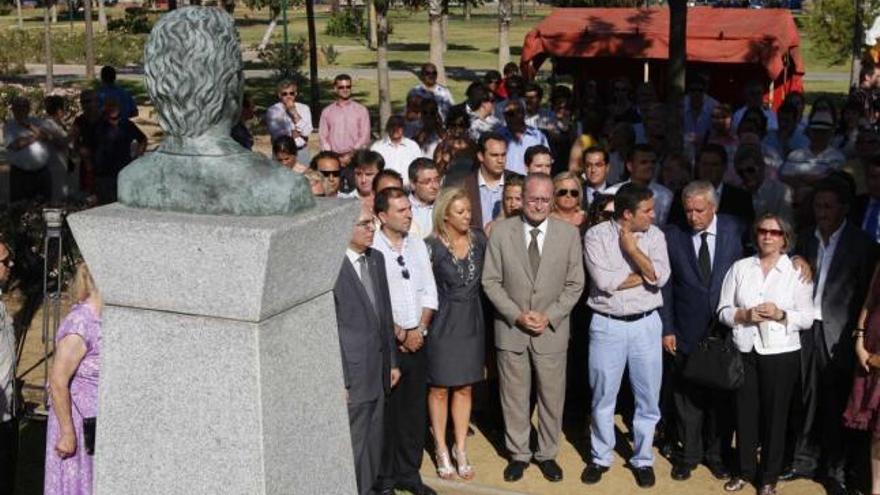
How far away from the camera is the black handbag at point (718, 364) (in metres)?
7.06

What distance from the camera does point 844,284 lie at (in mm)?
7047

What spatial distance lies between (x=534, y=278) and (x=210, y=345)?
328cm

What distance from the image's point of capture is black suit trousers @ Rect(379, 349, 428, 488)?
7.23m

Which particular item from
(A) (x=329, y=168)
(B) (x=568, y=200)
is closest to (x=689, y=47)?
(B) (x=568, y=200)

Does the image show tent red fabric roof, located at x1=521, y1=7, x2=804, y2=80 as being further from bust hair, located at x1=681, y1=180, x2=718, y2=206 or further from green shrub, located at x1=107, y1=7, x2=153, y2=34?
green shrub, located at x1=107, y1=7, x2=153, y2=34

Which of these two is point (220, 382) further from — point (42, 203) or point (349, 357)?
point (42, 203)

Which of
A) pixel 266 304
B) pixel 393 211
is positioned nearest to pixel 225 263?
pixel 266 304

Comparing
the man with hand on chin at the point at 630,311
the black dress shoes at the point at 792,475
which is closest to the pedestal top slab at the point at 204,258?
the man with hand on chin at the point at 630,311

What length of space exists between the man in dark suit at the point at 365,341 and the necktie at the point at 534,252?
1058mm

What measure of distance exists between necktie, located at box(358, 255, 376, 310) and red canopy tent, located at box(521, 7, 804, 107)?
13.0 meters

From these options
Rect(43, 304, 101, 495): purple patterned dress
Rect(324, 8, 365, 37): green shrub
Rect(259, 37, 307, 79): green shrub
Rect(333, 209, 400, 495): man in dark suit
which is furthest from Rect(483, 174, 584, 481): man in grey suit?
Rect(324, 8, 365, 37): green shrub

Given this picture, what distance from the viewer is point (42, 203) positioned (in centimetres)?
1199

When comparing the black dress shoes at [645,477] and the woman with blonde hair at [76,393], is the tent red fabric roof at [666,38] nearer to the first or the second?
the black dress shoes at [645,477]

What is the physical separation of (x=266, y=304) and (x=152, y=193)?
644mm
